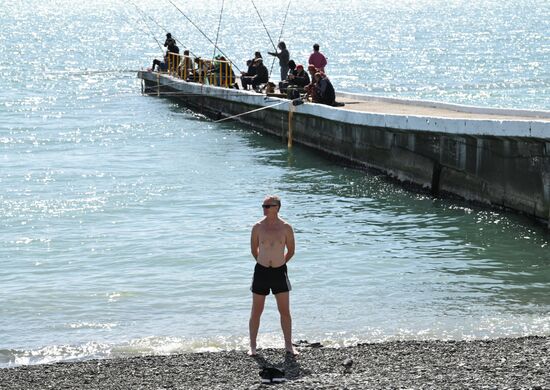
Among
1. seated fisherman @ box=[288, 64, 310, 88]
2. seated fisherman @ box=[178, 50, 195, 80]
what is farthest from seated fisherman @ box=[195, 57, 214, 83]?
seated fisherman @ box=[288, 64, 310, 88]

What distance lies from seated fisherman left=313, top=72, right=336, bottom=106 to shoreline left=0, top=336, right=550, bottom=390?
14.9 metres

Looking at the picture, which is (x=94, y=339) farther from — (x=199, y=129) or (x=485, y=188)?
(x=199, y=129)

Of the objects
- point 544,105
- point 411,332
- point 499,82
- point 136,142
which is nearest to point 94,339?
point 411,332

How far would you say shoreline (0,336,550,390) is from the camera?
10.1 meters

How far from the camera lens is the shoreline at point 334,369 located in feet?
33.2

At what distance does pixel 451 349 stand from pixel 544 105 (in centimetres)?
3161

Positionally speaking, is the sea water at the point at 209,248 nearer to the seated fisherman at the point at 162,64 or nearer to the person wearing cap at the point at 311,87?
the person wearing cap at the point at 311,87

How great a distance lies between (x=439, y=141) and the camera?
20.8 m

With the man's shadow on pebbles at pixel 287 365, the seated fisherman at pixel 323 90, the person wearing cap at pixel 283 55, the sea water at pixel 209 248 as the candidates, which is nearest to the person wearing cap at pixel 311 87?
the seated fisherman at pixel 323 90

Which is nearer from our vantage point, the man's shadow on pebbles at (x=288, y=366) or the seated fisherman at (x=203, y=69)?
the man's shadow on pebbles at (x=288, y=366)

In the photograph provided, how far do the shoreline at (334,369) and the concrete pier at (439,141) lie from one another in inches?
249

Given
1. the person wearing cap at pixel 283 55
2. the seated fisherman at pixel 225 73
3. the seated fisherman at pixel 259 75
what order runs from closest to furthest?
the person wearing cap at pixel 283 55 < the seated fisherman at pixel 259 75 < the seated fisherman at pixel 225 73

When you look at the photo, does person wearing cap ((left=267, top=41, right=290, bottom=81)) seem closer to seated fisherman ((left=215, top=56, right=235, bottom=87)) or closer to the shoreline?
seated fisherman ((left=215, top=56, right=235, bottom=87))

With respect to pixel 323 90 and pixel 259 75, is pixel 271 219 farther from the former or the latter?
pixel 259 75
